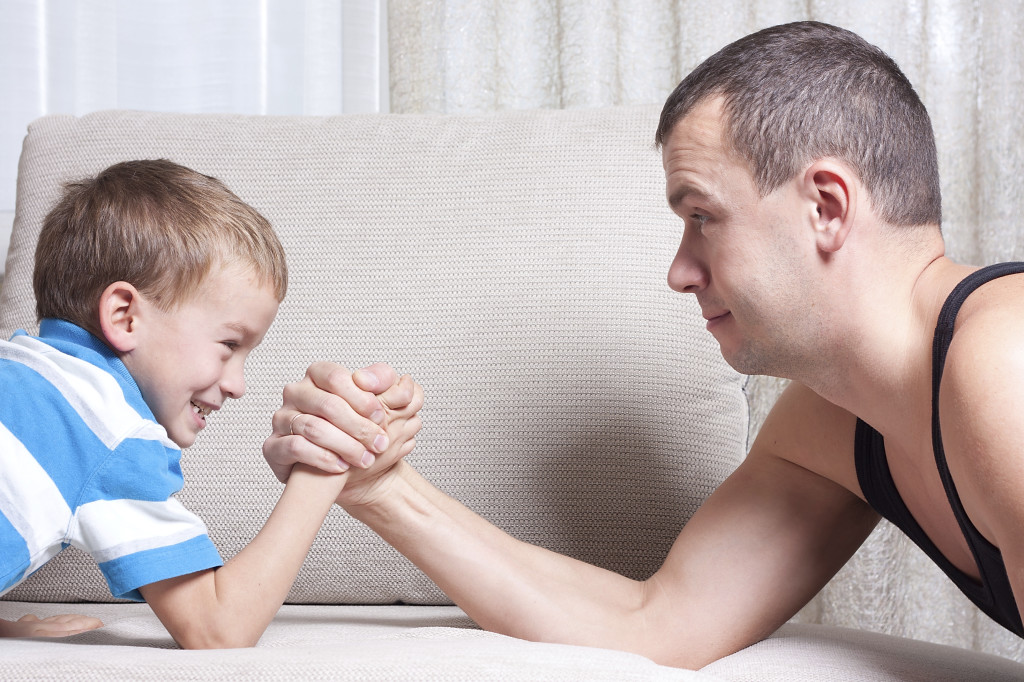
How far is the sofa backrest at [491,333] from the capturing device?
1107mm

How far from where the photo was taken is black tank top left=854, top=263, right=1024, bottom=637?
0.77 metres

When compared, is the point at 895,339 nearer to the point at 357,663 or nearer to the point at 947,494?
the point at 947,494

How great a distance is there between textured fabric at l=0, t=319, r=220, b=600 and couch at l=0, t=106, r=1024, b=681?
0.26 meters

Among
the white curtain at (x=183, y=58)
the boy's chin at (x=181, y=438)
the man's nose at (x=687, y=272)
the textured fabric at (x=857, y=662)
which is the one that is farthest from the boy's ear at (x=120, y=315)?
the white curtain at (x=183, y=58)

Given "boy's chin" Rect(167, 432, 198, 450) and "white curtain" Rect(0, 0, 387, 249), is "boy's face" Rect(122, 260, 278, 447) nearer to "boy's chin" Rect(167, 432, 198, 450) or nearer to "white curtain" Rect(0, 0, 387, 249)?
"boy's chin" Rect(167, 432, 198, 450)

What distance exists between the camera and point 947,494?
773 millimetres

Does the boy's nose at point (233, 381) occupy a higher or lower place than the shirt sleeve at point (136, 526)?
higher

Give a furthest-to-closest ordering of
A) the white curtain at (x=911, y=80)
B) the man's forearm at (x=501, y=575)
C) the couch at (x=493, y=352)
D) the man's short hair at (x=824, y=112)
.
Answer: the white curtain at (x=911, y=80), the couch at (x=493, y=352), the man's forearm at (x=501, y=575), the man's short hair at (x=824, y=112)

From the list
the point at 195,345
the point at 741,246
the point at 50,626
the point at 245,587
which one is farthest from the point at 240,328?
the point at 741,246

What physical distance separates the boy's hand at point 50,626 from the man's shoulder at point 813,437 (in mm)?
813

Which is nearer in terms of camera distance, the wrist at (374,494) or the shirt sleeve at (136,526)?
the shirt sleeve at (136,526)

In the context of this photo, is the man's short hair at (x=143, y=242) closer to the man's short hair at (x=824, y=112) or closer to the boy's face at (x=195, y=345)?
the boy's face at (x=195, y=345)

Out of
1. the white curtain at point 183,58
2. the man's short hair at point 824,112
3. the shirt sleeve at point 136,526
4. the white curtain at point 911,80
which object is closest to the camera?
the shirt sleeve at point 136,526

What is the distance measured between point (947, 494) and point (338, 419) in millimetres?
600
